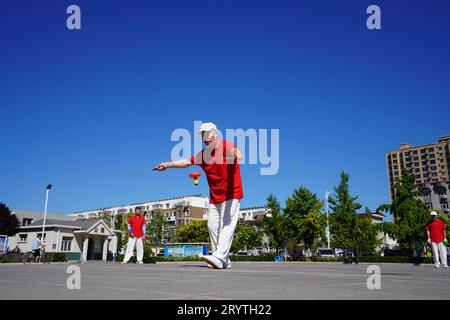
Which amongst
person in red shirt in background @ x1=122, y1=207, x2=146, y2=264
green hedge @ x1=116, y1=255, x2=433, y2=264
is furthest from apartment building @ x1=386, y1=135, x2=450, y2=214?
person in red shirt in background @ x1=122, y1=207, x2=146, y2=264

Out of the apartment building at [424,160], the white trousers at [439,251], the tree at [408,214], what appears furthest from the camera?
the apartment building at [424,160]

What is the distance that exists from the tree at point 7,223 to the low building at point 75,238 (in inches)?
98.1

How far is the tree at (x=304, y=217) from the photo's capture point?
2103 inches

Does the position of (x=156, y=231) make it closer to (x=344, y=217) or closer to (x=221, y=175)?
(x=344, y=217)

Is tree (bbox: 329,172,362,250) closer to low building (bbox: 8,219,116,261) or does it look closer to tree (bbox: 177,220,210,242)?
low building (bbox: 8,219,116,261)

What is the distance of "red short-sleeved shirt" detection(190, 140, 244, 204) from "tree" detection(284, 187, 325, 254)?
48010 millimetres

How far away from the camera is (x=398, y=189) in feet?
145

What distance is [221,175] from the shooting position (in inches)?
286

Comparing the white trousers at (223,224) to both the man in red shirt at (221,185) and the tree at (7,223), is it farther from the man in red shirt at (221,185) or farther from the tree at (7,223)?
the tree at (7,223)

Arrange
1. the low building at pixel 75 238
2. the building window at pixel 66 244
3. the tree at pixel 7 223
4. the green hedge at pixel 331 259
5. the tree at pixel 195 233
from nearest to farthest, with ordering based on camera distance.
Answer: the green hedge at pixel 331 259 < the low building at pixel 75 238 < the building window at pixel 66 244 < the tree at pixel 7 223 < the tree at pixel 195 233

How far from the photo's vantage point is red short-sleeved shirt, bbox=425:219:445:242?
13.6m

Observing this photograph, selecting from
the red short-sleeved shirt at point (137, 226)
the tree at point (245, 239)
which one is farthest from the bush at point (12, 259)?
the tree at point (245, 239)
